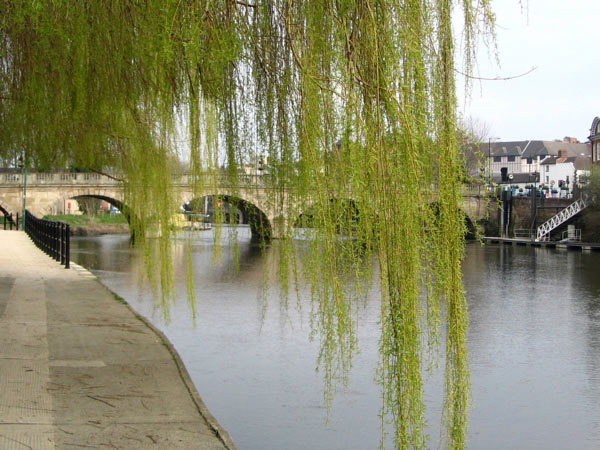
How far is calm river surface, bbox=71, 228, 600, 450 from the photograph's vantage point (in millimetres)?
7680

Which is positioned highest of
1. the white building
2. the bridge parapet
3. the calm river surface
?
the white building

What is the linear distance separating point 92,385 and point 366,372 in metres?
5.14

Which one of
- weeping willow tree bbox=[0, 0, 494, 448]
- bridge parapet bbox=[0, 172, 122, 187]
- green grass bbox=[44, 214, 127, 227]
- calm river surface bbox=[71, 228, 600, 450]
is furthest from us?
green grass bbox=[44, 214, 127, 227]

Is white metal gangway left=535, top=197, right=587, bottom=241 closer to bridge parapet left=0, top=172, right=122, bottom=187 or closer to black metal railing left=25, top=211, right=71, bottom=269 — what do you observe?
bridge parapet left=0, top=172, right=122, bottom=187

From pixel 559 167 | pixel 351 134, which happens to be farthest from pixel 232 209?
pixel 559 167

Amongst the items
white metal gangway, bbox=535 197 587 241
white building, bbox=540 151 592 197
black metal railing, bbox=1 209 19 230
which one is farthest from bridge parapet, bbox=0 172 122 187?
white building, bbox=540 151 592 197

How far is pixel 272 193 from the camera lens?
13.3 feet

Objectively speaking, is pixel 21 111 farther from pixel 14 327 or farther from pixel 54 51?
pixel 14 327

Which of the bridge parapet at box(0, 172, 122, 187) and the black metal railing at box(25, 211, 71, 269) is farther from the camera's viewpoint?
the bridge parapet at box(0, 172, 122, 187)

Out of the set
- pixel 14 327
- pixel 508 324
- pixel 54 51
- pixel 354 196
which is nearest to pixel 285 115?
pixel 354 196

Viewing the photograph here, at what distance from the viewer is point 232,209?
4.89m

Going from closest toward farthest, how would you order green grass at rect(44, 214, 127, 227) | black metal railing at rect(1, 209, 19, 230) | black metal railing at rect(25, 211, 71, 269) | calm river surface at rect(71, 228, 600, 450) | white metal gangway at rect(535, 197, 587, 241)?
calm river surface at rect(71, 228, 600, 450), black metal railing at rect(25, 211, 71, 269), black metal railing at rect(1, 209, 19, 230), white metal gangway at rect(535, 197, 587, 241), green grass at rect(44, 214, 127, 227)

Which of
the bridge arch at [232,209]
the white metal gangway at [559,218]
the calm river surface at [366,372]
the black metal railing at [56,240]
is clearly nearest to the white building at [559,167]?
the white metal gangway at [559,218]

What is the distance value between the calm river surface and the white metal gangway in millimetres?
26313
